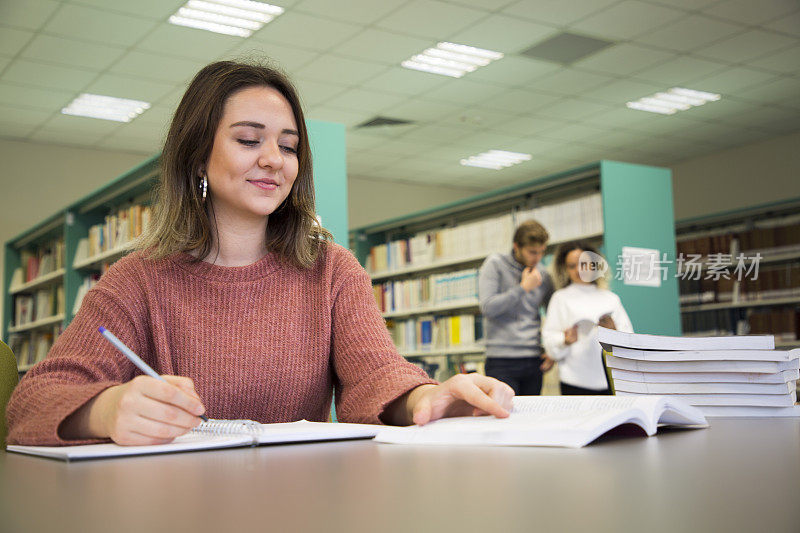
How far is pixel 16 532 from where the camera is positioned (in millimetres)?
426

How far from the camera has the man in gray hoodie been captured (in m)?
4.27

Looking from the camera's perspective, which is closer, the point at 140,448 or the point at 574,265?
the point at 140,448

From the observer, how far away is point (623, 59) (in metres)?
6.36

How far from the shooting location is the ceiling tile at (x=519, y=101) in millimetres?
7082

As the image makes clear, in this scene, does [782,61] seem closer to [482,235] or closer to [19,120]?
[482,235]

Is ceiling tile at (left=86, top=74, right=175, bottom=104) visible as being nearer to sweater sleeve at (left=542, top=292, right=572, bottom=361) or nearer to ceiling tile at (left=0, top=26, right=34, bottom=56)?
ceiling tile at (left=0, top=26, right=34, bottom=56)

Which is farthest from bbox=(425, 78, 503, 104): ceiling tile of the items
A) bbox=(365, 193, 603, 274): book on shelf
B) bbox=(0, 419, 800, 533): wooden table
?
bbox=(0, 419, 800, 533): wooden table

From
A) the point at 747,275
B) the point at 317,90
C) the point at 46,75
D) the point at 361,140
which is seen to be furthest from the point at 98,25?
the point at 747,275

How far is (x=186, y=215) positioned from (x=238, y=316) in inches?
8.8

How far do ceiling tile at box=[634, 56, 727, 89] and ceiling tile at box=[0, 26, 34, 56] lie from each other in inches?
189

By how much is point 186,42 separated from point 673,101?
14.8ft

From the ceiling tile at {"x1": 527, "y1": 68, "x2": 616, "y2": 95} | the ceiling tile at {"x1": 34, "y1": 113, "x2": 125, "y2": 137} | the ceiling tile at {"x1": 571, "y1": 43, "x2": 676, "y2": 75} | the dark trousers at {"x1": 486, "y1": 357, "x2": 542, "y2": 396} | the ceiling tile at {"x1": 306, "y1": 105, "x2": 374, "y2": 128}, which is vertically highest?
the ceiling tile at {"x1": 571, "y1": 43, "x2": 676, "y2": 75}

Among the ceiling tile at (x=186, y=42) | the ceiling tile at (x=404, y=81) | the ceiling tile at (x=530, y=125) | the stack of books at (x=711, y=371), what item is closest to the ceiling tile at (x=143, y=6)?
the ceiling tile at (x=186, y=42)

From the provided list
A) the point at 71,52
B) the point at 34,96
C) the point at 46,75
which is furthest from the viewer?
the point at 34,96
